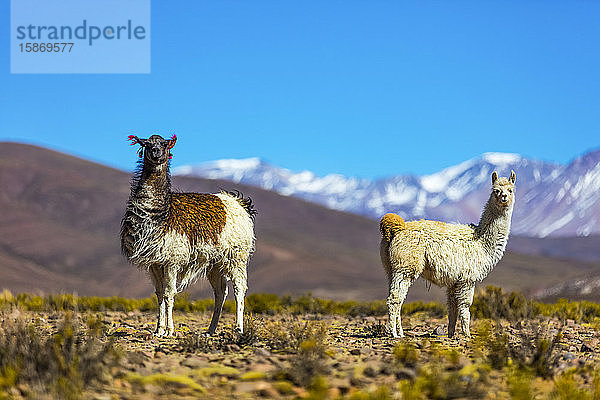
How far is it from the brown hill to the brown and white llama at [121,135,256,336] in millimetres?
28268

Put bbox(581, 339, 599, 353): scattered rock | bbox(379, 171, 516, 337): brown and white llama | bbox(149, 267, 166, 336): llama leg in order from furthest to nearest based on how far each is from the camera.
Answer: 1. bbox(379, 171, 516, 337): brown and white llama
2. bbox(149, 267, 166, 336): llama leg
3. bbox(581, 339, 599, 353): scattered rock

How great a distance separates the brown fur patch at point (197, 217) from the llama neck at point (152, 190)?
0.26m

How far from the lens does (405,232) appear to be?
13.6m

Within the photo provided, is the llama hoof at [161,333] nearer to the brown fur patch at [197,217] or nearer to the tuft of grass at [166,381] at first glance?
the brown fur patch at [197,217]

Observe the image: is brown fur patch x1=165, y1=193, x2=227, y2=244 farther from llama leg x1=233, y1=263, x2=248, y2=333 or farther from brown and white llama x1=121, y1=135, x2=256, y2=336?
llama leg x1=233, y1=263, x2=248, y2=333

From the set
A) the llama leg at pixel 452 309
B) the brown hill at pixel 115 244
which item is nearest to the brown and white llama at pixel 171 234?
the llama leg at pixel 452 309

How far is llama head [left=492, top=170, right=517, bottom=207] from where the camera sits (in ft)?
44.9

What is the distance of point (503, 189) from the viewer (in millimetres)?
13688

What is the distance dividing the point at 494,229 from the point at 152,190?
6305 millimetres

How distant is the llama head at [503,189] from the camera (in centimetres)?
1369

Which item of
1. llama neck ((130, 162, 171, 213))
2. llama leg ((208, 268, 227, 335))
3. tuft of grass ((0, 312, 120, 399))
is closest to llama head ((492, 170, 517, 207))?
llama leg ((208, 268, 227, 335))

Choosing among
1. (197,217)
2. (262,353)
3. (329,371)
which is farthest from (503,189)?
(329,371)

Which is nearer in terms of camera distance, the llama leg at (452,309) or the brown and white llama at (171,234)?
the brown and white llama at (171,234)

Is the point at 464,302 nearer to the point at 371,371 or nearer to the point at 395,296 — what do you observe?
the point at 395,296
